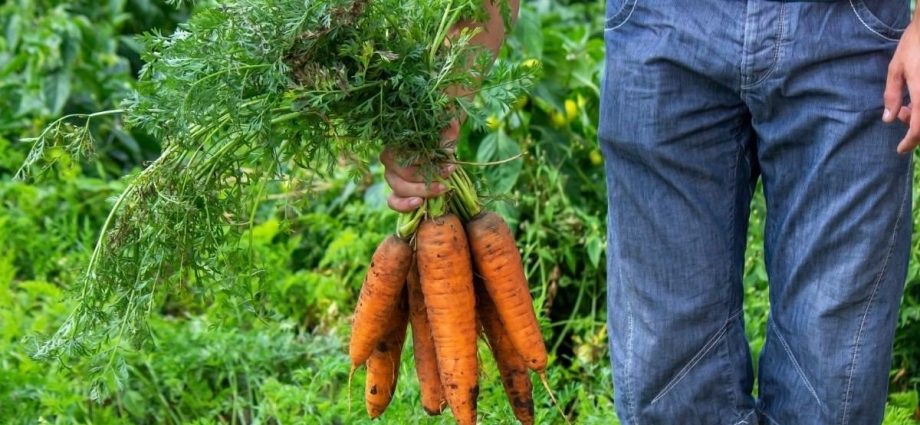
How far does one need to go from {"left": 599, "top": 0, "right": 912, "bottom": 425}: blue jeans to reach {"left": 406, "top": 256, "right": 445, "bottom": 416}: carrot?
0.31 meters

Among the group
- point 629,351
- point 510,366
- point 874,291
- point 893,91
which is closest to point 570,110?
point 510,366

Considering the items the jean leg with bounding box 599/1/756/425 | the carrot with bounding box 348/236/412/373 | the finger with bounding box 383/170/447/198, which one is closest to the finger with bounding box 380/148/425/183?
the finger with bounding box 383/170/447/198

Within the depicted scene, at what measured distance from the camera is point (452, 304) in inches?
74.9

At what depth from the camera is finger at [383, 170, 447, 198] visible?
183 centimetres

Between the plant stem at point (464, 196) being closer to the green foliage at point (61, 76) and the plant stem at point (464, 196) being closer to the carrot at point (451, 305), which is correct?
the carrot at point (451, 305)

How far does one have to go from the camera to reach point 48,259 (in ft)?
10.7

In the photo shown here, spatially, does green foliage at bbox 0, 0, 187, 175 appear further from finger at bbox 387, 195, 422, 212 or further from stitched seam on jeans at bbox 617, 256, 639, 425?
stitched seam on jeans at bbox 617, 256, 639, 425

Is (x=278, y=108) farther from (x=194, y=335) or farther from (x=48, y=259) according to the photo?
(x=48, y=259)

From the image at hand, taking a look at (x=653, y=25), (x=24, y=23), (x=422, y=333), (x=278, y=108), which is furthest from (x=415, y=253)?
(x=24, y=23)

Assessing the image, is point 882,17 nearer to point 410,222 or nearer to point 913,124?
point 913,124

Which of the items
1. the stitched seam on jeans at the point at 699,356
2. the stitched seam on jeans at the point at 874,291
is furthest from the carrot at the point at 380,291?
the stitched seam on jeans at the point at 874,291

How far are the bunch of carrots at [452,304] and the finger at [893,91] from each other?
0.63 m

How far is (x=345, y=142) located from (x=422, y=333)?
396mm

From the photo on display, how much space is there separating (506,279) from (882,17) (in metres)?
0.70
